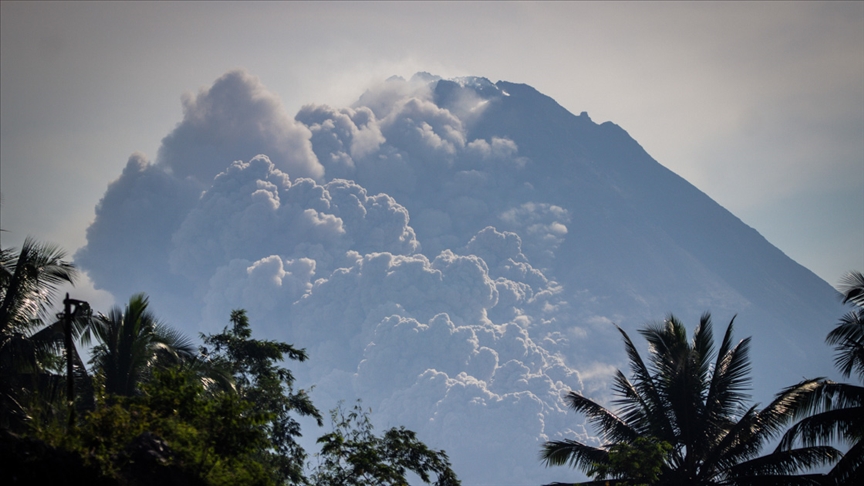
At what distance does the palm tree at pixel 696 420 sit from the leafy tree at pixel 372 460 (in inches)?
145

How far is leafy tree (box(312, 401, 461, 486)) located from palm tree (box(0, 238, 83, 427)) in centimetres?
590

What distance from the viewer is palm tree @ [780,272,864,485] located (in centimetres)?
1919

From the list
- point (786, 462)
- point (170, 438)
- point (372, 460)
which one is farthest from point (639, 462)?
point (170, 438)

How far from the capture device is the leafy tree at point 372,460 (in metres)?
17.9

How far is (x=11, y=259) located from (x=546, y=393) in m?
145

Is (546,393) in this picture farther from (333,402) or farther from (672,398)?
(672,398)

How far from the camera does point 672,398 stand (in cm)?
Answer: 2236

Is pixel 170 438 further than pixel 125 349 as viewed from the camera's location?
No

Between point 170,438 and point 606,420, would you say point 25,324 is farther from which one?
point 606,420

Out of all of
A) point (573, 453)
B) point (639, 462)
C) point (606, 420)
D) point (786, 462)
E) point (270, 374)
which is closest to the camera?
point (639, 462)

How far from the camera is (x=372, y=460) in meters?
18.1

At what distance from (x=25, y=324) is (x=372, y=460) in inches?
311

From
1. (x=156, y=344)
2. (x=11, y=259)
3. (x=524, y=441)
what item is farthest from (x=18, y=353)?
(x=524, y=441)

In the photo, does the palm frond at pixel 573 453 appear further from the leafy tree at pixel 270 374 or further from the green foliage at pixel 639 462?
the leafy tree at pixel 270 374
